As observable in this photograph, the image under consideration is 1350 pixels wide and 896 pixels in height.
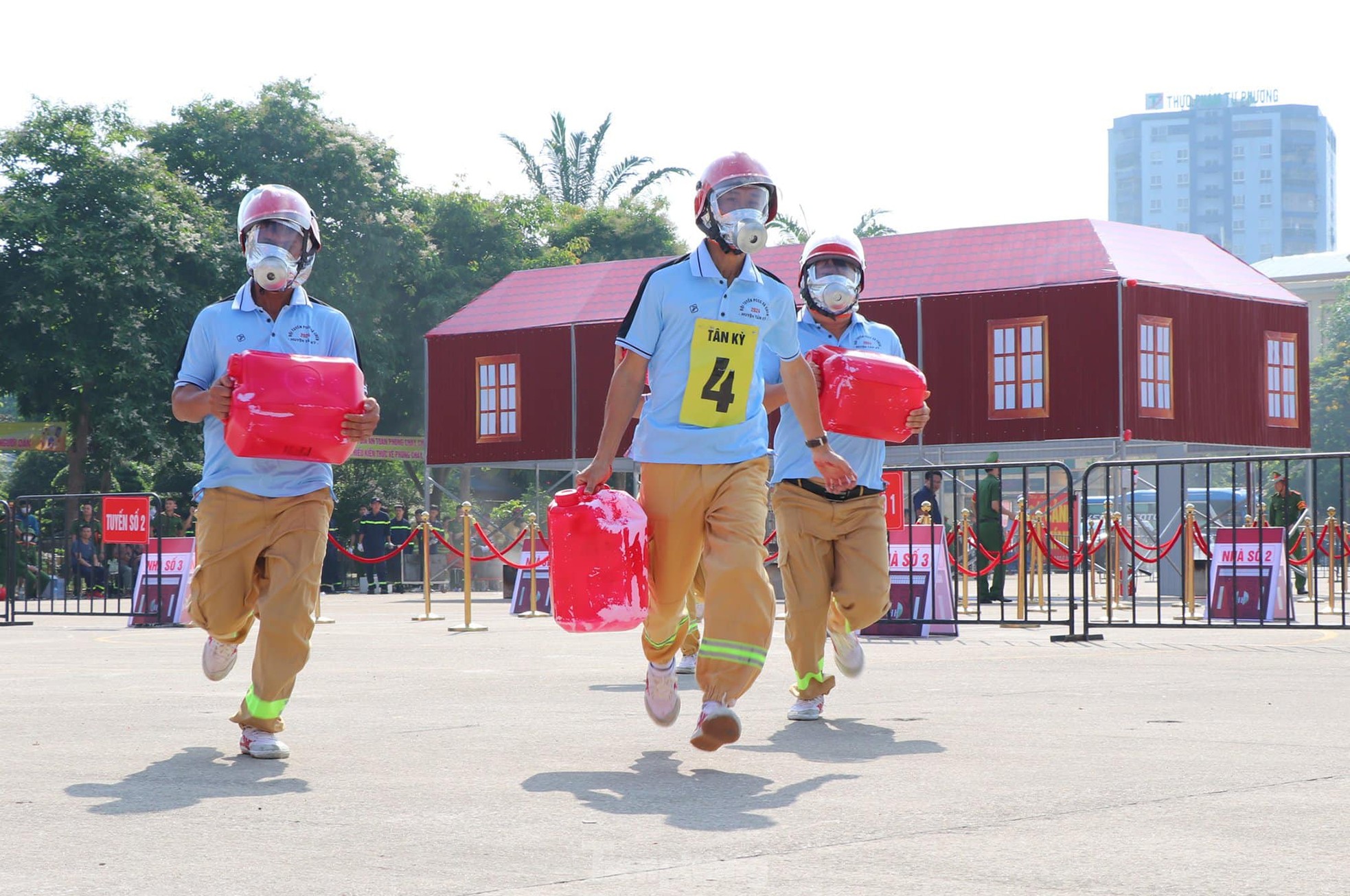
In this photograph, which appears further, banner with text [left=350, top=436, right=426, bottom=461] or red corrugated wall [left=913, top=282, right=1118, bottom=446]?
banner with text [left=350, top=436, right=426, bottom=461]

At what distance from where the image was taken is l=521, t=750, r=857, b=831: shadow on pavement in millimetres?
4750

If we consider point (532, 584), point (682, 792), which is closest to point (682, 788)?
point (682, 792)

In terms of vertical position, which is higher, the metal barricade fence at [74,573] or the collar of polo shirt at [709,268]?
the collar of polo shirt at [709,268]

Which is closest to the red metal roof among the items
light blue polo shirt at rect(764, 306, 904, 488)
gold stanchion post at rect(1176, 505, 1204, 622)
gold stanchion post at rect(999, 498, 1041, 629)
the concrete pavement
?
gold stanchion post at rect(1176, 505, 1204, 622)

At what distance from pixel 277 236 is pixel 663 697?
2.32 metres

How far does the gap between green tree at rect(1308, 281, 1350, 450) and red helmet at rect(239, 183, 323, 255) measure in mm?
84544

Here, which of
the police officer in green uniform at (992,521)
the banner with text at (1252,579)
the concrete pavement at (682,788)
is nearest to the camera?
the concrete pavement at (682,788)

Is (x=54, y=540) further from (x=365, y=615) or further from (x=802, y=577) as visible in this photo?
(x=802, y=577)

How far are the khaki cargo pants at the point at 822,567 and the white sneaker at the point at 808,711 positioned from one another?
31 mm

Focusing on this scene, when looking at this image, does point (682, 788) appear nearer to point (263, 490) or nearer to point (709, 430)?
point (709, 430)

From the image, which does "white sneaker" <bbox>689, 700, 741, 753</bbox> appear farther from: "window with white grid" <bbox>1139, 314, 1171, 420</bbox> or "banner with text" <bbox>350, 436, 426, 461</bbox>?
"banner with text" <bbox>350, 436, 426, 461</bbox>

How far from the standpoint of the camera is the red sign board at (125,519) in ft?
60.8

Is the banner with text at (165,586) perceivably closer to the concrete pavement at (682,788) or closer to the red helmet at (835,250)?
the concrete pavement at (682,788)

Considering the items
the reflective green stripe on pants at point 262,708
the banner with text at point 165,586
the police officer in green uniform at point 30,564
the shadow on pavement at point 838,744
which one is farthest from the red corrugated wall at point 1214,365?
the reflective green stripe on pants at point 262,708
